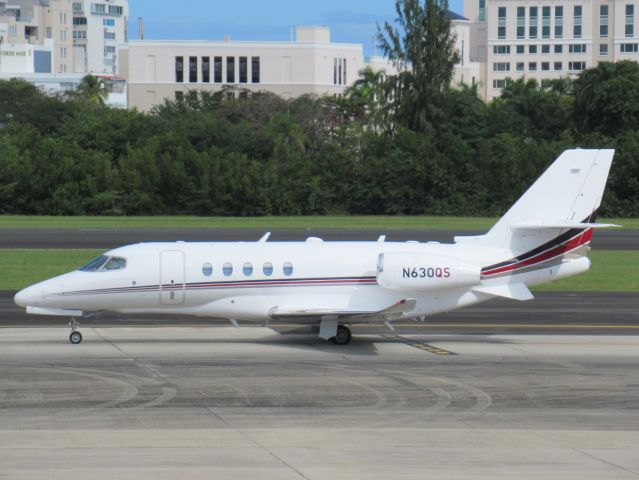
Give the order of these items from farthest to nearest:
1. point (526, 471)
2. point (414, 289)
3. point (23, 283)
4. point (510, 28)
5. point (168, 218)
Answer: point (510, 28) < point (168, 218) < point (23, 283) < point (414, 289) < point (526, 471)

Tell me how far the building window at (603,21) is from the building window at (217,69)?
6940cm

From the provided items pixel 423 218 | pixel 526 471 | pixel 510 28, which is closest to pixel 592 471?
pixel 526 471

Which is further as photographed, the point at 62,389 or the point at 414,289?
the point at 414,289

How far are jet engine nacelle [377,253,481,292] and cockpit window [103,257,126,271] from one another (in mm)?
6070

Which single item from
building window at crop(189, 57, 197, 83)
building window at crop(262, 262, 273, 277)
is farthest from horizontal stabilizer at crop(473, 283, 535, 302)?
building window at crop(189, 57, 197, 83)

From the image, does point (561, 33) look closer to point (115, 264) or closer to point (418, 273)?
point (418, 273)

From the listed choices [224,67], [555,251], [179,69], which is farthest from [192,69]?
[555,251]

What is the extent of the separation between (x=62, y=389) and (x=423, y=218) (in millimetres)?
62947

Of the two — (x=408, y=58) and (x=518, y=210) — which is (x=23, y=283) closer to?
(x=518, y=210)

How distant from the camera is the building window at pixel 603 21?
19050 cm

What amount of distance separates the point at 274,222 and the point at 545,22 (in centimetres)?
12918

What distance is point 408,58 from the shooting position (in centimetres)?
9669

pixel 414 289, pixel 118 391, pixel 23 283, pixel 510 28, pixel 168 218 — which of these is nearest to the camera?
pixel 118 391

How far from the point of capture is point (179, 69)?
15512 cm
